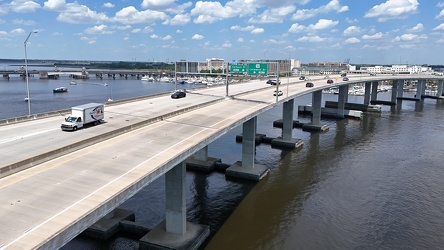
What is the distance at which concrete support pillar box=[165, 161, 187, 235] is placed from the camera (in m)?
23.7

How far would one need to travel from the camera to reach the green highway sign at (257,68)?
1895 inches

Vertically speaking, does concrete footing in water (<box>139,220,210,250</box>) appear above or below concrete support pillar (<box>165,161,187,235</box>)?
below

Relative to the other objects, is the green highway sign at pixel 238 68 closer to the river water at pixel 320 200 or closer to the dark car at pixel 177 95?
the dark car at pixel 177 95

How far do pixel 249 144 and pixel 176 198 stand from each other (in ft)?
55.7

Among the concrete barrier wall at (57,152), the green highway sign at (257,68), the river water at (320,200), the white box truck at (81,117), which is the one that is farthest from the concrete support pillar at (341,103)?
the white box truck at (81,117)

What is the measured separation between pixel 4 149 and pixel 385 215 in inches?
1160

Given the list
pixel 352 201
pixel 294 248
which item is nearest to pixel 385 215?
pixel 352 201

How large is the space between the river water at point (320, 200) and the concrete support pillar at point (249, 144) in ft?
9.22

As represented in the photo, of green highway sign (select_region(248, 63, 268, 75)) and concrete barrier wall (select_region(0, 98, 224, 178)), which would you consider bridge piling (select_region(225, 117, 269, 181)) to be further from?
concrete barrier wall (select_region(0, 98, 224, 178))

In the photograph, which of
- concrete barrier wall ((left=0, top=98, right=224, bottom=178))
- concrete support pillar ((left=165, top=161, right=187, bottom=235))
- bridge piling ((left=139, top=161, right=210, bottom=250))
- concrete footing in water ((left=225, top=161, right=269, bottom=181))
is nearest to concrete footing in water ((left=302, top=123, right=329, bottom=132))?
concrete footing in water ((left=225, top=161, right=269, bottom=181))

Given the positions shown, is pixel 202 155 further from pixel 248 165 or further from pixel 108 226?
pixel 108 226

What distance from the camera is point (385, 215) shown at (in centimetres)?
3077

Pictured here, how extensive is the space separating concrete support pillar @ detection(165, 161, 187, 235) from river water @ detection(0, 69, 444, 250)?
8.70 feet

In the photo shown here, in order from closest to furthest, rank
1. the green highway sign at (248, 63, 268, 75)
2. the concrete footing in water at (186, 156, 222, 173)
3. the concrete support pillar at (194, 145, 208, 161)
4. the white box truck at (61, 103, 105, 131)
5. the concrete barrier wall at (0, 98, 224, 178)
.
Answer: the concrete barrier wall at (0, 98, 224, 178), the white box truck at (61, 103, 105, 131), the concrete footing in water at (186, 156, 222, 173), the concrete support pillar at (194, 145, 208, 161), the green highway sign at (248, 63, 268, 75)
